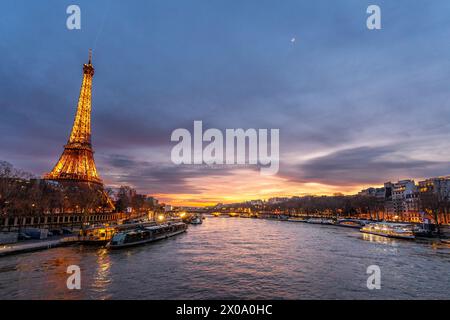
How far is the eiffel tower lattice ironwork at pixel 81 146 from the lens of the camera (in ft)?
349

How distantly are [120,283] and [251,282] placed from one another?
44.0 ft

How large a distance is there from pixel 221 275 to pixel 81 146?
95948 mm

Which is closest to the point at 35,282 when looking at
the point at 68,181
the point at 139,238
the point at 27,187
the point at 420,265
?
the point at 139,238

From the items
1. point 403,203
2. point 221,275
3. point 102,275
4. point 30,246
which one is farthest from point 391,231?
point 30,246

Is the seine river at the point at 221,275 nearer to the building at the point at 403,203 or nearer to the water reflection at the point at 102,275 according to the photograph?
the water reflection at the point at 102,275

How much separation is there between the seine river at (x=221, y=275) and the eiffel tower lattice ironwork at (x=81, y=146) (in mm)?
69066

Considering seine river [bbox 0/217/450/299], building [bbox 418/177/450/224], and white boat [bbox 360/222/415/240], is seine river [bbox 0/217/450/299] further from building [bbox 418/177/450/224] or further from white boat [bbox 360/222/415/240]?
building [bbox 418/177/450/224]

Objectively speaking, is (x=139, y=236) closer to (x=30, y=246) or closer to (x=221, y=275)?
(x=30, y=246)

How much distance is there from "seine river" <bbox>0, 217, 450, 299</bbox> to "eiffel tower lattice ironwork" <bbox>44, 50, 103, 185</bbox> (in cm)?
6907

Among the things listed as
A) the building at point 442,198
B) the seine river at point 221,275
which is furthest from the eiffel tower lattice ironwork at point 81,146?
the building at point 442,198

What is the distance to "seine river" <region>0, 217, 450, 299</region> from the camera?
82.0ft

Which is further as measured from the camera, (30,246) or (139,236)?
(139,236)

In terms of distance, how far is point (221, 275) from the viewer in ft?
105
